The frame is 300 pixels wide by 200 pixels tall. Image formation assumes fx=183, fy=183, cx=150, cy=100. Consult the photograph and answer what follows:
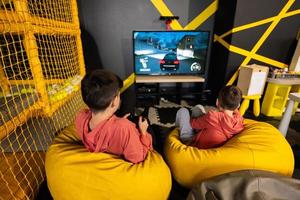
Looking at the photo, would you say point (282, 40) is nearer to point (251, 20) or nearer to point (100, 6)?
point (251, 20)

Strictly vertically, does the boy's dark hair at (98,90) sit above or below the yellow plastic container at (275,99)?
above

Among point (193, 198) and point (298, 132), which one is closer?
point (193, 198)

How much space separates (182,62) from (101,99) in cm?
219

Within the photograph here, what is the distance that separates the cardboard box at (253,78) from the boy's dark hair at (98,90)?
7.29 feet

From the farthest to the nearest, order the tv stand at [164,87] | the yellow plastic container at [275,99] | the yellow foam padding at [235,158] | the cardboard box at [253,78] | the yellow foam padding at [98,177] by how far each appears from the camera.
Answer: the tv stand at [164,87] → the yellow plastic container at [275,99] → the cardboard box at [253,78] → the yellow foam padding at [235,158] → the yellow foam padding at [98,177]

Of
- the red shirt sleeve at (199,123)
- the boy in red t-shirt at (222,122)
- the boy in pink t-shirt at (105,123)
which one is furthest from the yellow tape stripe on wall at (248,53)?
the boy in pink t-shirt at (105,123)

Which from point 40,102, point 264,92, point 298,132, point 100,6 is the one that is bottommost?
point 298,132

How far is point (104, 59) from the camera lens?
10.1ft

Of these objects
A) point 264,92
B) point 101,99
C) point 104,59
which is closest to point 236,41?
point 264,92

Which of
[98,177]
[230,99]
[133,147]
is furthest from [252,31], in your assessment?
[98,177]

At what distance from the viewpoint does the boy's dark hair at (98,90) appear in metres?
0.90

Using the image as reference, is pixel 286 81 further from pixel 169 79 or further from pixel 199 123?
pixel 199 123

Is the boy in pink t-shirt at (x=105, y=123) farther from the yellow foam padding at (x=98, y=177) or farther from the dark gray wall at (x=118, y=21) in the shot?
the dark gray wall at (x=118, y=21)

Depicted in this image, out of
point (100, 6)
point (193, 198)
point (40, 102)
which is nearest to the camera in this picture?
point (193, 198)
